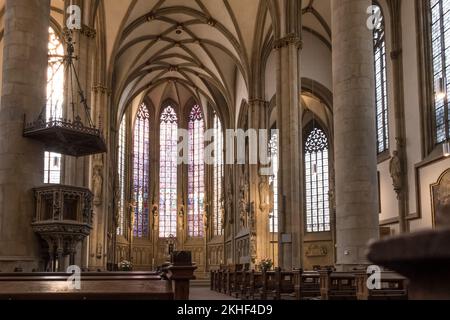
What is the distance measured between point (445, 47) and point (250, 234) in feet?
46.5

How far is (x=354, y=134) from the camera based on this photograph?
34.1ft

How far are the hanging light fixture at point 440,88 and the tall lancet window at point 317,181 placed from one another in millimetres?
Result: 17705

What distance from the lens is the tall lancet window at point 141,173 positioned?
1716 inches

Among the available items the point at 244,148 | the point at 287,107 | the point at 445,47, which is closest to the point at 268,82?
the point at 244,148

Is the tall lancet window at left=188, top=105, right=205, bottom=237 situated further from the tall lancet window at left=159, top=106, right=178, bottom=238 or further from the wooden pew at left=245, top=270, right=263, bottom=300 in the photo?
the wooden pew at left=245, top=270, right=263, bottom=300

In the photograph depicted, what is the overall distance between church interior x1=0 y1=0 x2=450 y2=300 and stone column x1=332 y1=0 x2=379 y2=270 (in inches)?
1.2

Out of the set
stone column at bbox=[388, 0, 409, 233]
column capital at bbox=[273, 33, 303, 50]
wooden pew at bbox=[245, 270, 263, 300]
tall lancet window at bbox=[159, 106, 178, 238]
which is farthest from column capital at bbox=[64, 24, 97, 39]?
tall lancet window at bbox=[159, 106, 178, 238]

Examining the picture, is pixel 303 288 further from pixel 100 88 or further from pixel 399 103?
pixel 100 88

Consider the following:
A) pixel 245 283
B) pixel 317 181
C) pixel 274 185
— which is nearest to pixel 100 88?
pixel 274 185

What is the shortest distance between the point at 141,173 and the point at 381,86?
24.3m

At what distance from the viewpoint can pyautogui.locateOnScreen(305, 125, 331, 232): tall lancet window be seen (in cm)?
3753

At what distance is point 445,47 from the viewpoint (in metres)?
19.7
